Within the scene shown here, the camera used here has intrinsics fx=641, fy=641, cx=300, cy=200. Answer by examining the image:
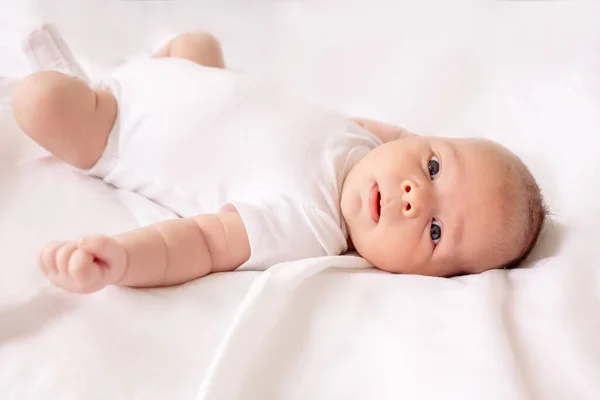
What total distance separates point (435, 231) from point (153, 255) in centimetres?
39

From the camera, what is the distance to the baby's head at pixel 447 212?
2.86 ft

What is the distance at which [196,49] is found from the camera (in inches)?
49.2

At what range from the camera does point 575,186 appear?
103 centimetres

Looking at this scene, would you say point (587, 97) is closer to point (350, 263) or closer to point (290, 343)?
point (350, 263)

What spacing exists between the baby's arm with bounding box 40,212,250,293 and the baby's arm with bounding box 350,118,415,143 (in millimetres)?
408

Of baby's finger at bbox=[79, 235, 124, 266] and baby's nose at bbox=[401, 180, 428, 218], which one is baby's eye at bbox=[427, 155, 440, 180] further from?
baby's finger at bbox=[79, 235, 124, 266]

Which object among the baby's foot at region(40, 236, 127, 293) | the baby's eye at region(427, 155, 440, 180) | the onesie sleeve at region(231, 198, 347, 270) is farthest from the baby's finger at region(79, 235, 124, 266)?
the baby's eye at region(427, 155, 440, 180)

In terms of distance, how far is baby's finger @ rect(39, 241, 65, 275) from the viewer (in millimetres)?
697

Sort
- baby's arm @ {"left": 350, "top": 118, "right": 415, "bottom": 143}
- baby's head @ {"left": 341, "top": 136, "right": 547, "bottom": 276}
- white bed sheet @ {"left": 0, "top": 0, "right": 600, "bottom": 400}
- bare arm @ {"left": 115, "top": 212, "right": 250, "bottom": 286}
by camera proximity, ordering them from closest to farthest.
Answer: white bed sheet @ {"left": 0, "top": 0, "right": 600, "bottom": 400} < bare arm @ {"left": 115, "top": 212, "right": 250, "bottom": 286} < baby's head @ {"left": 341, "top": 136, "right": 547, "bottom": 276} < baby's arm @ {"left": 350, "top": 118, "right": 415, "bottom": 143}

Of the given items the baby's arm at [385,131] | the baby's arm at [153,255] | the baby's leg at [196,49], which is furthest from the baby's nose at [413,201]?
the baby's leg at [196,49]

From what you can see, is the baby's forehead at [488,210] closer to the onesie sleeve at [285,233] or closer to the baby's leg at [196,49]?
the onesie sleeve at [285,233]

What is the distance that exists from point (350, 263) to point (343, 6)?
0.93 metres

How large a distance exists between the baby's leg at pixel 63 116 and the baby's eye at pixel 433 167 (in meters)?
0.53

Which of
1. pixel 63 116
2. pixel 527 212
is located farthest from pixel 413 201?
pixel 63 116
